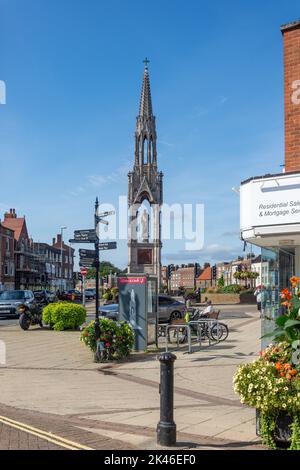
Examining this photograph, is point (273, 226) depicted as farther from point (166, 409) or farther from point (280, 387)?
point (166, 409)

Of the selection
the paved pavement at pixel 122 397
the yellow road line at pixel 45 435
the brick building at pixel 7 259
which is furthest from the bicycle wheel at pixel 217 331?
the brick building at pixel 7 259

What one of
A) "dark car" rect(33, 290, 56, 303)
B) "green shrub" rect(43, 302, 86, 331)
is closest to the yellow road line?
"green shrub" rect(43, 302, 86, 331)

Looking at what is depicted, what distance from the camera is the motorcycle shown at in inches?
838

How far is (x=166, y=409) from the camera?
20.8 feet

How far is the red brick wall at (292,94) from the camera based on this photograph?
1095 cm

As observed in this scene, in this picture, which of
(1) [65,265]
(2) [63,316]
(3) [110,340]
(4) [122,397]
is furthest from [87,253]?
(1) [65,265]

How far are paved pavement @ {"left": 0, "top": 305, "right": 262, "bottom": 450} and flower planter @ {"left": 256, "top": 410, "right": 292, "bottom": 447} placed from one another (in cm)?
28

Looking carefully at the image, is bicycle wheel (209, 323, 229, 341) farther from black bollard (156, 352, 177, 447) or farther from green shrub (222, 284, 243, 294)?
green shrub (222, 284, 243, 294)

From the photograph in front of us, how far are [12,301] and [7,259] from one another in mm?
46383

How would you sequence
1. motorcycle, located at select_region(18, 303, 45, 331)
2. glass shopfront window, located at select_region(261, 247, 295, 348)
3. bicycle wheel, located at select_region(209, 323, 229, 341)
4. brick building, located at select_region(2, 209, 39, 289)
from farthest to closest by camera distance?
1. brick building, located at select_region(2, 209, 39, 289)
2. motorcycle, located at select_region(18, 303, 45, 331)
3. bicycle wheel, located at select_region(209, 323, 229, 341)
4. glass shopfront window, located at select_region(261, 247, 295, 348)

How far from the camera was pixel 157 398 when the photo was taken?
361 inches

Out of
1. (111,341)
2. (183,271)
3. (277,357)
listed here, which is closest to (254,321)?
(111,341)

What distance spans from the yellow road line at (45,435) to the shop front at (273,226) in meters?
3.80

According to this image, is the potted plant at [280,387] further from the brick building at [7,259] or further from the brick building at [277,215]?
the brick building at [7,259]
